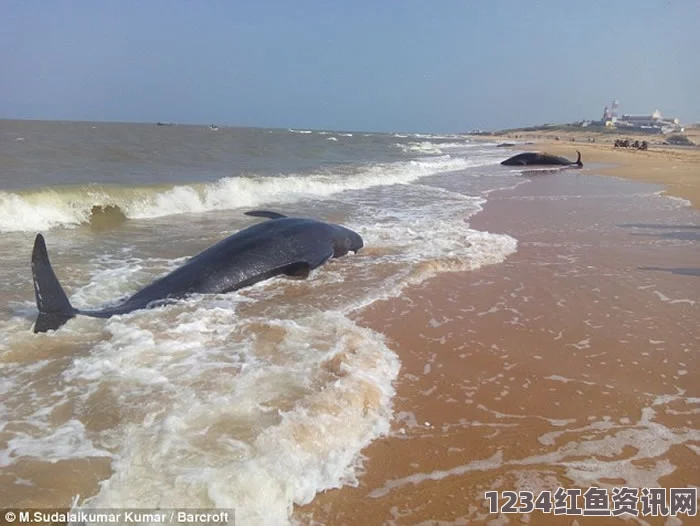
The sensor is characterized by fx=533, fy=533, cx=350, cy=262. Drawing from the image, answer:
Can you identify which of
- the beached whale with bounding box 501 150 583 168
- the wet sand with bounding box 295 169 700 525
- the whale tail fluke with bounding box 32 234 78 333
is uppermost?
the beached whale with bounding box 501 150 583 168

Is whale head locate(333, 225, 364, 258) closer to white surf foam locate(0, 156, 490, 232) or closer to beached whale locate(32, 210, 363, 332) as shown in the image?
beached whale locate(32, 210, 363, 332)

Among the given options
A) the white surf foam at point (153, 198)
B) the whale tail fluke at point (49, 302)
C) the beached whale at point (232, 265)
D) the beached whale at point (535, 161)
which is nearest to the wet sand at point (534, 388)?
the beached whale at point (232, 265)

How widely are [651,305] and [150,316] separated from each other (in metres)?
5.18

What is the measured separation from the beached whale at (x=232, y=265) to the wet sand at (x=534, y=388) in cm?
153

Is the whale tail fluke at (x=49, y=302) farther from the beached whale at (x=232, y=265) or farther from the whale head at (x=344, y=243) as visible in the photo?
the whale head at (x=344, y=243)

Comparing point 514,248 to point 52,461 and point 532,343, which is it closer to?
point 532,343

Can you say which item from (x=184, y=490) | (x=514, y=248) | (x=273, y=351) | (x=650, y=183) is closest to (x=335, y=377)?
(x=273, y=351)

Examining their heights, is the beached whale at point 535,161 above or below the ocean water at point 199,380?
above

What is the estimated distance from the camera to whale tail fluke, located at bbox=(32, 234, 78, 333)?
4.30 metres

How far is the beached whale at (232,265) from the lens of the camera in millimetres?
4547

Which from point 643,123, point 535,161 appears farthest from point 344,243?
point 643,123

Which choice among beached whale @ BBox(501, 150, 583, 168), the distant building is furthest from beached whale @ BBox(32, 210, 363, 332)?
the distant building

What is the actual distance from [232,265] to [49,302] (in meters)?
1.97

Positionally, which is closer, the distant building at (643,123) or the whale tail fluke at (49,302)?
the whale tail fluke at (49,302)
